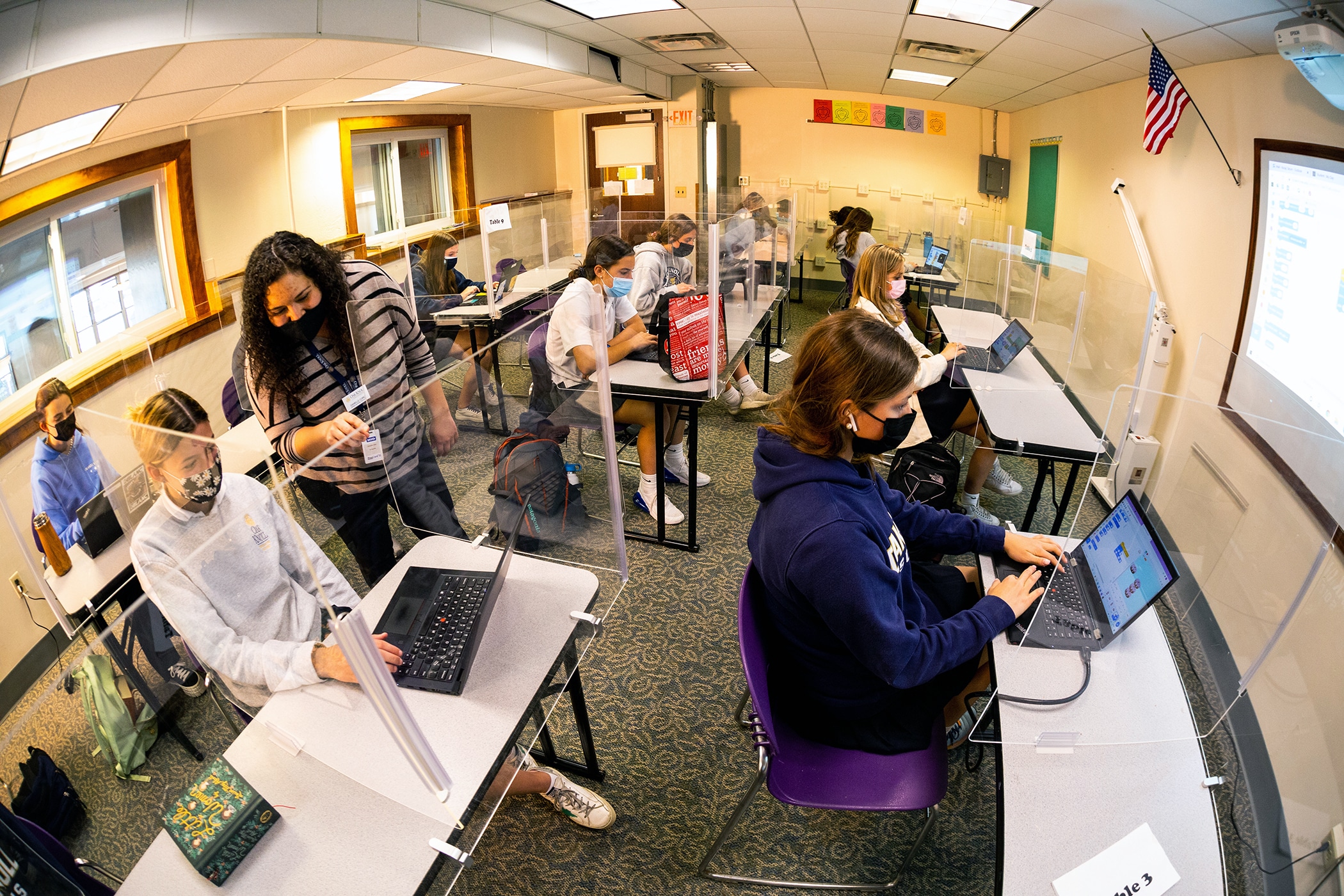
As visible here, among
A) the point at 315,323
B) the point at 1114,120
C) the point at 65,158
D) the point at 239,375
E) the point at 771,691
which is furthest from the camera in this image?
the point at 1114,120

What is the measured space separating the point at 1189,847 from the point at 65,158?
409 centimetres

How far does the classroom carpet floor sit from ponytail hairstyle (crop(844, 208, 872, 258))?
3.97m

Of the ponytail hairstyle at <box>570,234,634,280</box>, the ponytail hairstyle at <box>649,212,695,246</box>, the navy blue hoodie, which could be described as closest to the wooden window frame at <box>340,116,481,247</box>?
the ponytail hairstyle at <box>649,212,695,246</box>

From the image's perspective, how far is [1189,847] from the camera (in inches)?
41.6

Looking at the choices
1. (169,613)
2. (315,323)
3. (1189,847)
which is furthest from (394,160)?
(1189,847)

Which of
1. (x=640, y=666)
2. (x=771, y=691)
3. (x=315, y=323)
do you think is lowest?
(x=640, y=666)

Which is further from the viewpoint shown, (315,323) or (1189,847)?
(315,323)

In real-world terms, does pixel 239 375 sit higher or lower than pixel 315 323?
lower

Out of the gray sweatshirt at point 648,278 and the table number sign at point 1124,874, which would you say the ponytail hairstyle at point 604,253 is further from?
the table number sign at point 1124,874

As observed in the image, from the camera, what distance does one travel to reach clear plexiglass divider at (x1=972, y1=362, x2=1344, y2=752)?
3.58ft

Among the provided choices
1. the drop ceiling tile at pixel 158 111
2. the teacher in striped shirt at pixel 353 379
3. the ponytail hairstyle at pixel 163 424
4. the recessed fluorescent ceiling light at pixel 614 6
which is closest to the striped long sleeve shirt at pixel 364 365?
the teacher in striped shirt at pixel 353 379

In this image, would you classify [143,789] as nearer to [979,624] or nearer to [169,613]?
[169,613]

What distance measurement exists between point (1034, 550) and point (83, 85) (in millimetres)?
2925

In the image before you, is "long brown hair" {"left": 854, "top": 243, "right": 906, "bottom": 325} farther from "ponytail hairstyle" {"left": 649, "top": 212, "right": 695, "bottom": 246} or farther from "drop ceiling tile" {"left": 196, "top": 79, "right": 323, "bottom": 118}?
"drop ceiling tile" {"left": 196, "top": 79, "right": 323, "bottom": 118}
